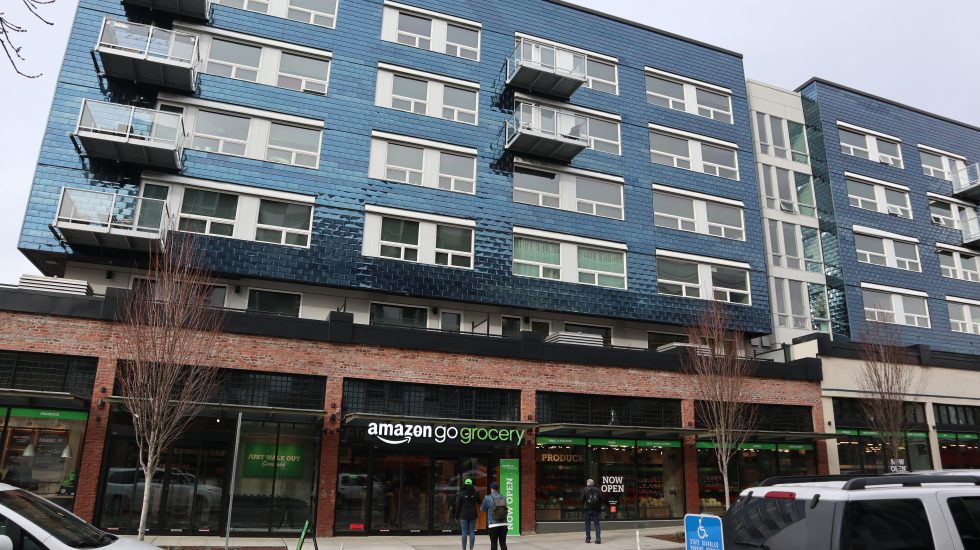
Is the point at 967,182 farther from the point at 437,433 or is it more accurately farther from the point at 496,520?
the point at 496,520

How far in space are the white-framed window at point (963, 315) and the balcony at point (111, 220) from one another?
116 feet

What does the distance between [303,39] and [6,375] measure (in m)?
14.4

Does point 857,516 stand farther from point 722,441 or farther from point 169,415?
point 722,441

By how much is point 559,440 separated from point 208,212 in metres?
13.5

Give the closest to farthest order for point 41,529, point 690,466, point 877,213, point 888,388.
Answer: point 41,529, point 690,466, point 888,388, point 877,213

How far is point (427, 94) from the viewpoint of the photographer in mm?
25656

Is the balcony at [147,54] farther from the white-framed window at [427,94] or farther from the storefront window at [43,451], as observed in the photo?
the storefront window at [43,451]

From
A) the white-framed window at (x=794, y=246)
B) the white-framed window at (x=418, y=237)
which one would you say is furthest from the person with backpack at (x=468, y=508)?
the white-framed window at (x=794, y=246)

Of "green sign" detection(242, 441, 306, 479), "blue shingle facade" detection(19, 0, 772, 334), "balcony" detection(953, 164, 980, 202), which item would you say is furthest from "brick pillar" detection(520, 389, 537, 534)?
"balcony" detection(953, 164, 980, 202)

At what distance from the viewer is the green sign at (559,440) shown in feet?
70.3

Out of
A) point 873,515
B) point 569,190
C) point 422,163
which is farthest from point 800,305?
point 873,515

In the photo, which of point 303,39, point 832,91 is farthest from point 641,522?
point 832,91

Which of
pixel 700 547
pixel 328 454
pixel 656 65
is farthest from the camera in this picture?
pixel 656 65

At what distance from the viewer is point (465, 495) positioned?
15.9 m
